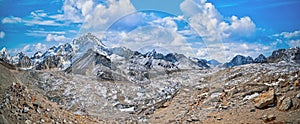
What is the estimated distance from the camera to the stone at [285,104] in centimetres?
1551

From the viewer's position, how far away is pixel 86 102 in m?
35.2

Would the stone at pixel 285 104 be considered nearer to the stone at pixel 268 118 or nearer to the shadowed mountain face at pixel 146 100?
the shadowed mountain face at pixel 146 100

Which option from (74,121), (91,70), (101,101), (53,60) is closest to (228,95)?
(74,121)

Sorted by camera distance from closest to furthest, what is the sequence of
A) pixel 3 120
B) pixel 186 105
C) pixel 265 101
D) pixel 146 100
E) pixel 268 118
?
pixel 3 120, pixel 268 118, pixel 265 101, pixel 186 105, pixel 146 100

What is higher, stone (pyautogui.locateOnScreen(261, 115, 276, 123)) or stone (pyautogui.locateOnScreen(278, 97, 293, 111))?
stone (pyautogui.locateOnScreen(278, 97, 293, 111))

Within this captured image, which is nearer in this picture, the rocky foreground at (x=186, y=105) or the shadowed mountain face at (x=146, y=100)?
the rocky foreground at (x=186, y=105)

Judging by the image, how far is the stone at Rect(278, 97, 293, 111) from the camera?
1551 cm

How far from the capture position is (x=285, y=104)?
1571 cm

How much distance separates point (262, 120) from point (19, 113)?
1229cm

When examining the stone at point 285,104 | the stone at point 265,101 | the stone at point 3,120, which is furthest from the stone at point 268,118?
the stone at point 3,120

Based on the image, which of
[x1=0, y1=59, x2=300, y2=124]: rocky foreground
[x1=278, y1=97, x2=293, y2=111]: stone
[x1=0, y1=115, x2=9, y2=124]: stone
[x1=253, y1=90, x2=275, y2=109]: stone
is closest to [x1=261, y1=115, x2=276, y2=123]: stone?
[x1=0, y1=59, x2=300, y2=124]: rocky foreground

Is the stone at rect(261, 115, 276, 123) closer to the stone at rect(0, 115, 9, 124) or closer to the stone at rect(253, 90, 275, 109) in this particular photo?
the stone at rect(253, 90, 275, 109)

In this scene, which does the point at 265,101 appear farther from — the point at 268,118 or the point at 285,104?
the point at 268,118

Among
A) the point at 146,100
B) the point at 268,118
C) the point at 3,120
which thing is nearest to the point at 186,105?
the point at 268,118
